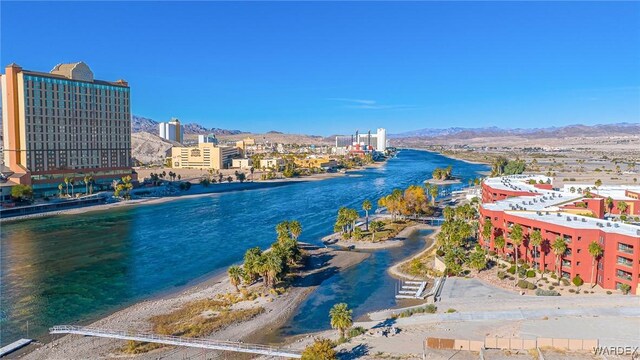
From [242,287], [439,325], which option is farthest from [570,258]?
[242,287]

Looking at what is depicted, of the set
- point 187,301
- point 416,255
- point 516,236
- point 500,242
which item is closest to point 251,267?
point 187,301

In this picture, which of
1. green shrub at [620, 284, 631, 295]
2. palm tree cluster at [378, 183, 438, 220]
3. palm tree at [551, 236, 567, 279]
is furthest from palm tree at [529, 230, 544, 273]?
palm tree cluster at [378, 183, 438, 220]

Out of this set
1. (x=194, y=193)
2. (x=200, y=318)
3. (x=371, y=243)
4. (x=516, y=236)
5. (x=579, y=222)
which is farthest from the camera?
(x=194, y=193)

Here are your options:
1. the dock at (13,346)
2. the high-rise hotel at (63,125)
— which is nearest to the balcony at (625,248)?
the dock at (13,346)

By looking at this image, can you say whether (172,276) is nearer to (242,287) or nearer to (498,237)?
(242,287)

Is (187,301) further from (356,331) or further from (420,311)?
(420,311)

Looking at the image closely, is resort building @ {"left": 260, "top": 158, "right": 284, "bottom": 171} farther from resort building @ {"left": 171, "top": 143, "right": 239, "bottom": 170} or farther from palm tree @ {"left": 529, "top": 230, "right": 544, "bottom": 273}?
palm tree @ {"left": 529, "top": 230, "right": 544, "bottom": 273}

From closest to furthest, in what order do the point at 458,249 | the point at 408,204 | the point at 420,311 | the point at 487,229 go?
1. the point at 420,311
2. the point at 458,249
3. the point at 487,229
4. the point at 408,204
